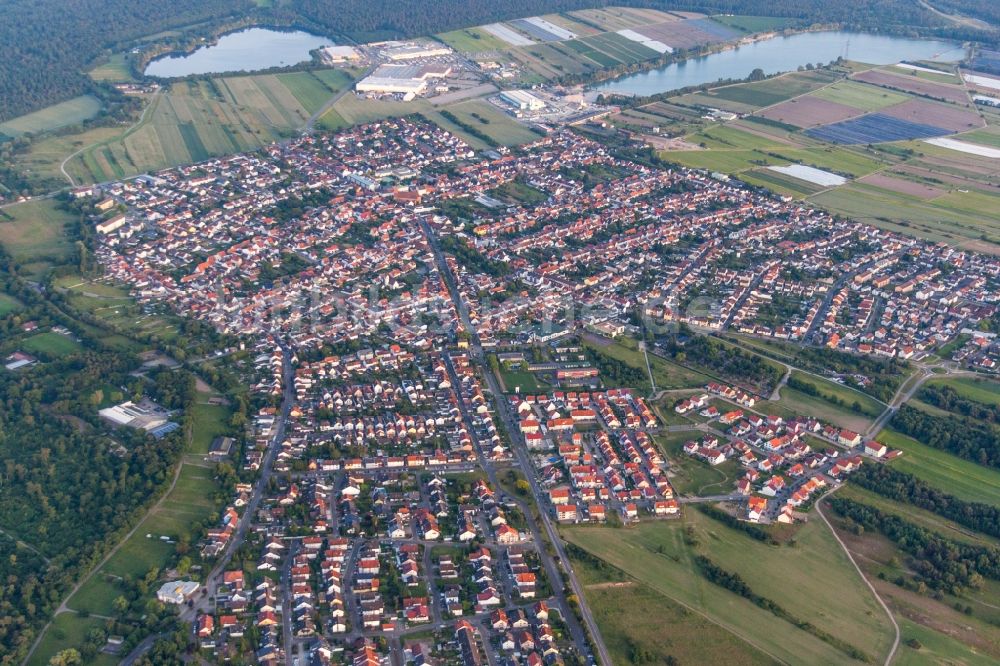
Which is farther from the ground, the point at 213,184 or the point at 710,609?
the point at 213,184

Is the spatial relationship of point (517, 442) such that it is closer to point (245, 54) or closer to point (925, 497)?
point (925, 497)

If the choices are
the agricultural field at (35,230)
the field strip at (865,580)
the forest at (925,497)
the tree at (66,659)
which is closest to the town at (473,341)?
the field strip at (865,580)

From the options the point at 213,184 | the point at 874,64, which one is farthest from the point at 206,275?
the point at 874,64


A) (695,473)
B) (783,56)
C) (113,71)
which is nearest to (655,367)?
(695,473)

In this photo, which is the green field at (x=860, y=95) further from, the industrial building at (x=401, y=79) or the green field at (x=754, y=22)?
the industrial building at (x=401, y=79)

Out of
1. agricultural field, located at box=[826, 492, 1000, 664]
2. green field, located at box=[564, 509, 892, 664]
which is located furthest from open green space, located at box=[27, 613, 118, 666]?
agricultural field, located at box=[826, 492, 1000, 664]

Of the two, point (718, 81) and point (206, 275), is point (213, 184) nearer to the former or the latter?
point (206, 275)
